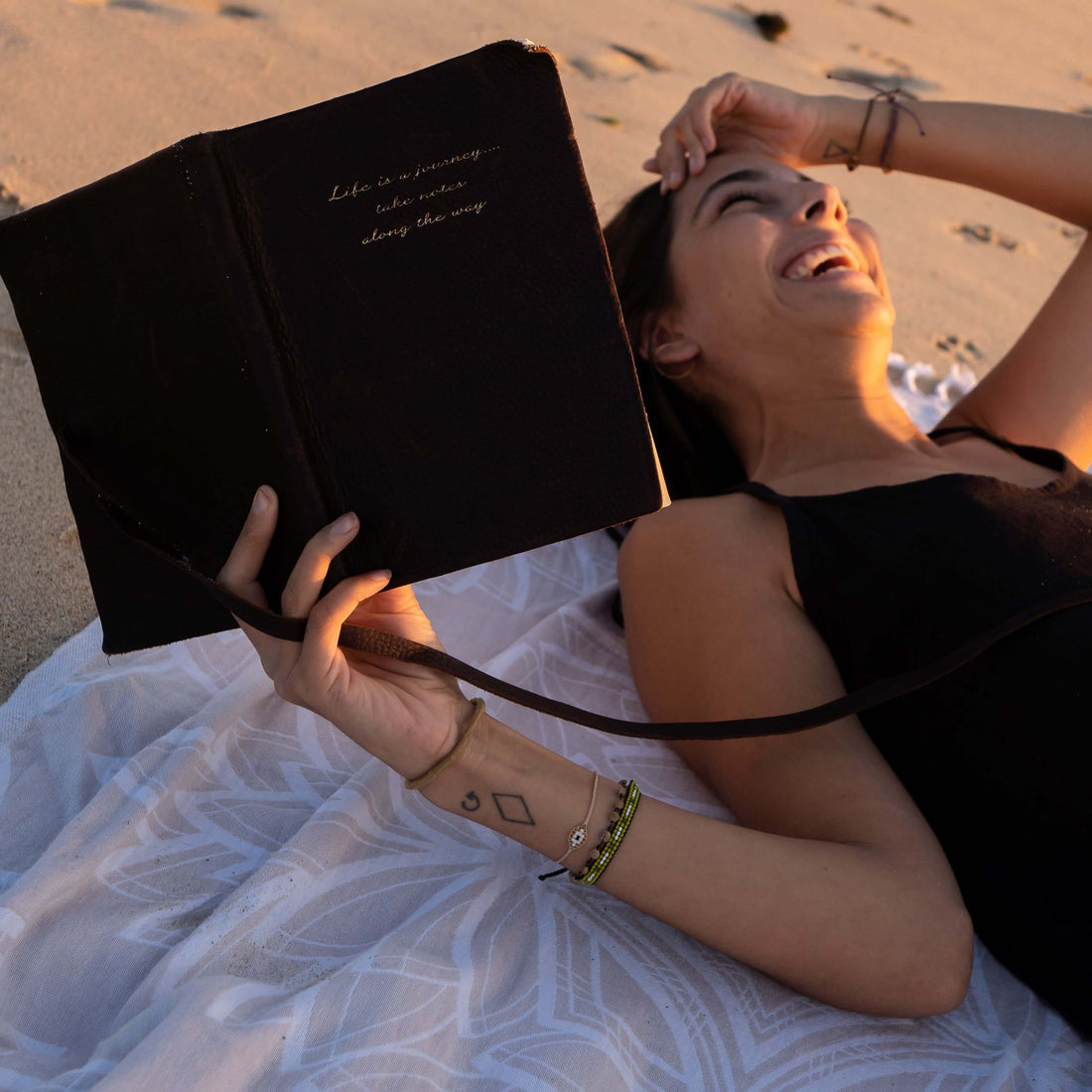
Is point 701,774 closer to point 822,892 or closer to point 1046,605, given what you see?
point 822,892

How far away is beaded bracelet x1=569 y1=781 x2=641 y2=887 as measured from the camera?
3.11ft

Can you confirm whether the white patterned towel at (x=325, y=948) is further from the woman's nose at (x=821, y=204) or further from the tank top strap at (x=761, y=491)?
the woman's nose at (x=821, y=204)

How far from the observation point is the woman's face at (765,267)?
1495 millimetres

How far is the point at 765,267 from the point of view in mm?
1521

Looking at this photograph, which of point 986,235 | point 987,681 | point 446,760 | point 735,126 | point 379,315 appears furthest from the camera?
point 986,235

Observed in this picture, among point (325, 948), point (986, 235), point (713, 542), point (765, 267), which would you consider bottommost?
point (325, 948)

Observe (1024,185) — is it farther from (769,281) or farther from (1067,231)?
(1067,231)

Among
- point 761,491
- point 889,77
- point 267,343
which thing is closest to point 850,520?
point 761,491

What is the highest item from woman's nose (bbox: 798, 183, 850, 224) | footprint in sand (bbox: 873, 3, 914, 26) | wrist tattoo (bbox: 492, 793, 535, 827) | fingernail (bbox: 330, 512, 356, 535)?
footprint in sand (bbox: 873, 3, 914, 26)

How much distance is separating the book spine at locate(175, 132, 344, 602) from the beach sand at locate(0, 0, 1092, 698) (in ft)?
2.44

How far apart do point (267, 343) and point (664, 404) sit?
1.01 metres

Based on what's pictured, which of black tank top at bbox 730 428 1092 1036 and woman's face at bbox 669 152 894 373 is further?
woman's face at bbox 669 152 894 373

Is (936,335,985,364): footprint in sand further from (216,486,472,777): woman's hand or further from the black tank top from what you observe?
(216,486,472,777): woman's hand

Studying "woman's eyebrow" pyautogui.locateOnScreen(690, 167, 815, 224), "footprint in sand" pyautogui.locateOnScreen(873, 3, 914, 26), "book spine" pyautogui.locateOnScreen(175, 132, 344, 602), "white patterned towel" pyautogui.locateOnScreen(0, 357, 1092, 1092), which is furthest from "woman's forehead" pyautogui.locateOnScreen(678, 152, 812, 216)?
"footprint in sand" pyautogui.locateOnScreen(873, 3, 914, 26)
